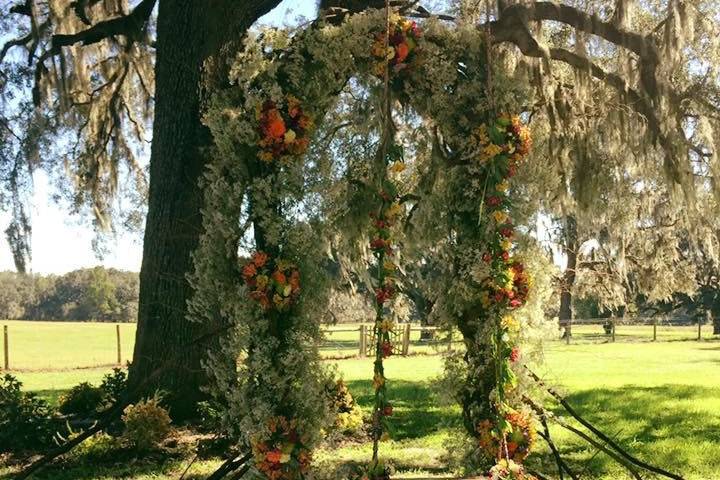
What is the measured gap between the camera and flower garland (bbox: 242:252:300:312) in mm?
3216

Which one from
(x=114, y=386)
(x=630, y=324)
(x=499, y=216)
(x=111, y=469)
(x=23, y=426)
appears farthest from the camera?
(x=630, y=324)

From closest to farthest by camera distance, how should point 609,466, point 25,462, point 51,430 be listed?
1. point 609,466
2. point 25,462
3. point 51,430

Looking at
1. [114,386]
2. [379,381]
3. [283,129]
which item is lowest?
[114,386]

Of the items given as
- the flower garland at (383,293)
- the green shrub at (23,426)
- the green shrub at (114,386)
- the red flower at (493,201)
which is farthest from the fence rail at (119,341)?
the green shrub at (23,426)

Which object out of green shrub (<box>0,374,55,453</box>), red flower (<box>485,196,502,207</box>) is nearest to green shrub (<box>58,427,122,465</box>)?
green shrub (<box>0,374,55,453</box>)

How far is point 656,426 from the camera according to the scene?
708 cm

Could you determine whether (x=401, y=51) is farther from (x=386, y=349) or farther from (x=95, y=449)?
(x=95, y=449)

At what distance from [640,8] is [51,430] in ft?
23.6

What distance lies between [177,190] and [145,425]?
2075mm

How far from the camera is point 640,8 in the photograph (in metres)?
7.33

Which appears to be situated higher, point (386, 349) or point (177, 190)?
point (177, 190)

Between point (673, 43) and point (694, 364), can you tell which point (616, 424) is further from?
point (694, 364)

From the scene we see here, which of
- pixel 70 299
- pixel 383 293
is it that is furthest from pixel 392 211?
pixel 70 299

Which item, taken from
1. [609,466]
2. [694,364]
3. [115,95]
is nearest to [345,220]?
[609,466]
